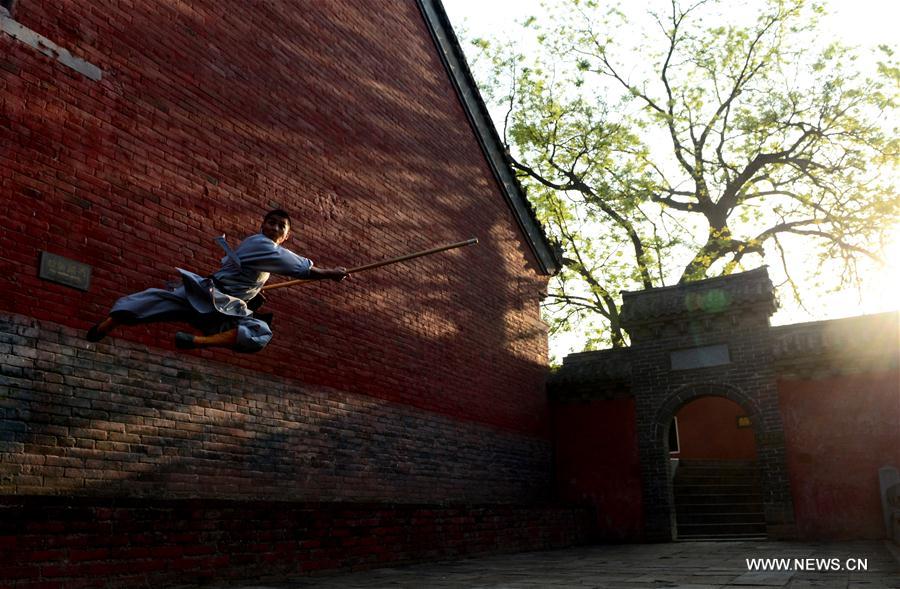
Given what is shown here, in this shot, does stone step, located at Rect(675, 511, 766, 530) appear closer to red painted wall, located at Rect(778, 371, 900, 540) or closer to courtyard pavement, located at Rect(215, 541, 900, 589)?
red painted wall, located at Rect(778, 371, 900, 540)

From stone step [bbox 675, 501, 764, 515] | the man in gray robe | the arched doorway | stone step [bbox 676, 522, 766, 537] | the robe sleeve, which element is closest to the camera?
the man in gray robe

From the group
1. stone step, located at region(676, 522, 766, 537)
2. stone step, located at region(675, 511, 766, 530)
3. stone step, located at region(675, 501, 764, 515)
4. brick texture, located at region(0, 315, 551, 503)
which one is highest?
brick texture, located at region(0, 315, 551, 503)

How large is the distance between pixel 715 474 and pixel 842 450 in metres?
5.05

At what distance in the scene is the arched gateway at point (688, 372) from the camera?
12352 millimetres

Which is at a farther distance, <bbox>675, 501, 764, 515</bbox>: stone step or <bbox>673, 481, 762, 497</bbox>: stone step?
<bbox>673, 481, 762, 497</bbox>: stone step

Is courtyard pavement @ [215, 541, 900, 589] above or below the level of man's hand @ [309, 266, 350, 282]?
below

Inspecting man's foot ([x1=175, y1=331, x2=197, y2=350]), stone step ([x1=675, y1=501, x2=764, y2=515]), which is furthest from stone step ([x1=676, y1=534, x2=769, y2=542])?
man's foot ([x1=175, y1=331, x2=197, y2=350])

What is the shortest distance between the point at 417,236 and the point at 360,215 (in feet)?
4.61

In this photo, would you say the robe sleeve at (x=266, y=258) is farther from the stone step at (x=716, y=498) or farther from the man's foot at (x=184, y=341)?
the stone step at (x=716, y=498)

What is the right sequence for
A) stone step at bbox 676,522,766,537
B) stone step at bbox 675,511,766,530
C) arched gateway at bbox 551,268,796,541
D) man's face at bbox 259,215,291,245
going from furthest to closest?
1. stone step at bbox 675,511,766,530
2. stone step at bbox 676,522,766,537
3. arched gateway at bbox 551,268,796,541
4. man's face at bbox 259,215,291,245

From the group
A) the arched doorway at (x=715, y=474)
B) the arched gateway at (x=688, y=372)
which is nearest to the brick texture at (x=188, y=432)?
the arched gateway at (x=688, y=372)

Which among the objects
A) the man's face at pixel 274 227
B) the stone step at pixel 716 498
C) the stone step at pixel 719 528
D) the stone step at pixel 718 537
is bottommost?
the stone step at pixel 718 537

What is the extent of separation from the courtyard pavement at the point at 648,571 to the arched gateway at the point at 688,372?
2.11 meters

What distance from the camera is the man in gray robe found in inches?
198
